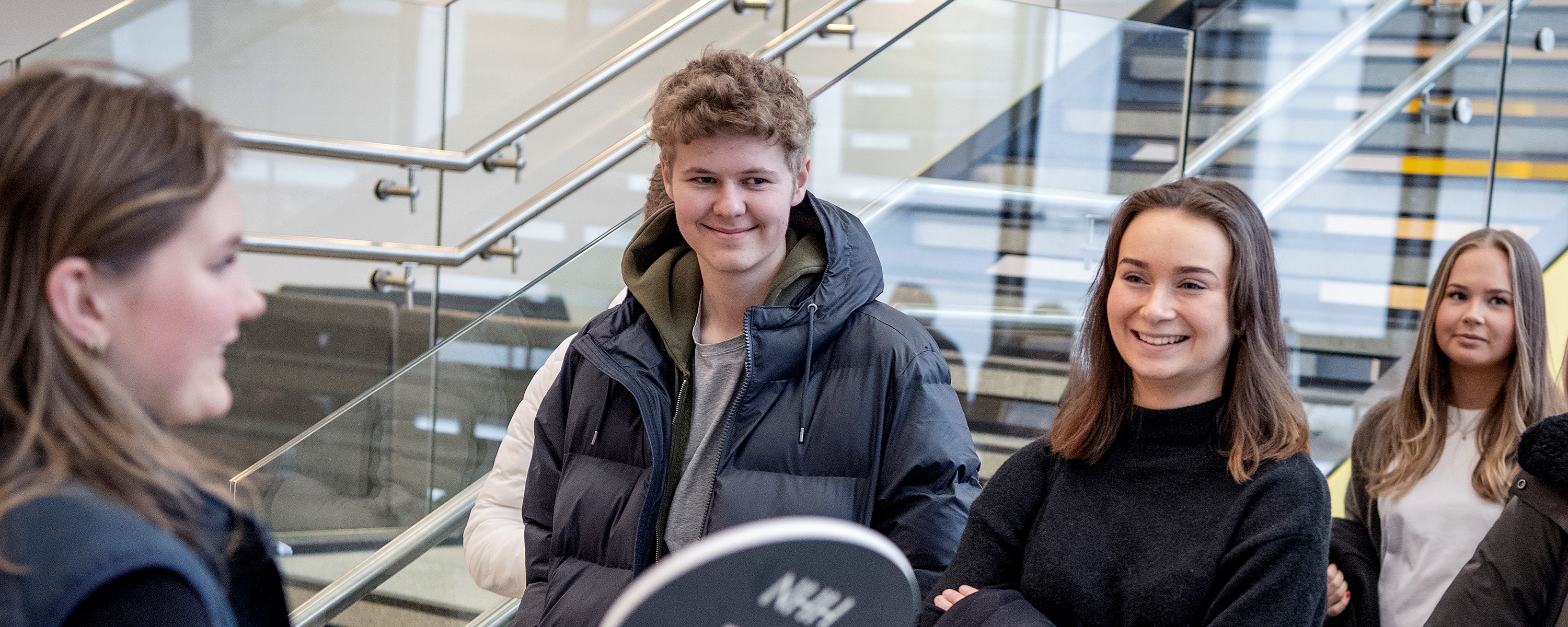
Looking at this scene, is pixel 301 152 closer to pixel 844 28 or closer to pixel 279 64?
pixel 279 64

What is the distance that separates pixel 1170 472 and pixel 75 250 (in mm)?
1147

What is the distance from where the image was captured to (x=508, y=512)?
2.02 m

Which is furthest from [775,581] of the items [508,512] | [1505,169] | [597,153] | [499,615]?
[597,153]

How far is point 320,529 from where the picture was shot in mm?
2807

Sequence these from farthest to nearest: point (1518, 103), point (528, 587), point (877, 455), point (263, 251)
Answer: point (1518, 103) < point (263, 251) < point (528, 587) < point (877, 455)

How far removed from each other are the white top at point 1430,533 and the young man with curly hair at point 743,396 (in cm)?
96

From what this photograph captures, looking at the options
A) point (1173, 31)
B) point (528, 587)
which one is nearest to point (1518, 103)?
point (1173, 31)

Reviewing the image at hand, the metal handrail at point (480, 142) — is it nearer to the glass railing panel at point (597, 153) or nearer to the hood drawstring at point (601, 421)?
the glass railing panel at point (597, 153)

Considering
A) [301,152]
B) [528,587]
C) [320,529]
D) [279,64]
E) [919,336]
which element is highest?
[279,64]

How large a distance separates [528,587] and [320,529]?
125cm

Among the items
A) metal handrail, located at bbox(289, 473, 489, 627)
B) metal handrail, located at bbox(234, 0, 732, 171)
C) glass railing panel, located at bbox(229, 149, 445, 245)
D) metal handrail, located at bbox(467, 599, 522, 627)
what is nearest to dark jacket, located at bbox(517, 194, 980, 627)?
metal handrail, located at bbox(467, 599, 522, 627)

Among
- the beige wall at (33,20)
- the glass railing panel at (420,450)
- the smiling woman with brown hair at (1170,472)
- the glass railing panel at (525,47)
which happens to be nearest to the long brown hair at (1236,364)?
the smiling woman with brown hair at (1170,472)

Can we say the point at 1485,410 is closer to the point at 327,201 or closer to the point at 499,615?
the point at 499,615

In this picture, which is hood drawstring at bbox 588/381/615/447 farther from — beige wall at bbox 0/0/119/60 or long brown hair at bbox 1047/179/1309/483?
beige wall at bbox 0/0/119/60
